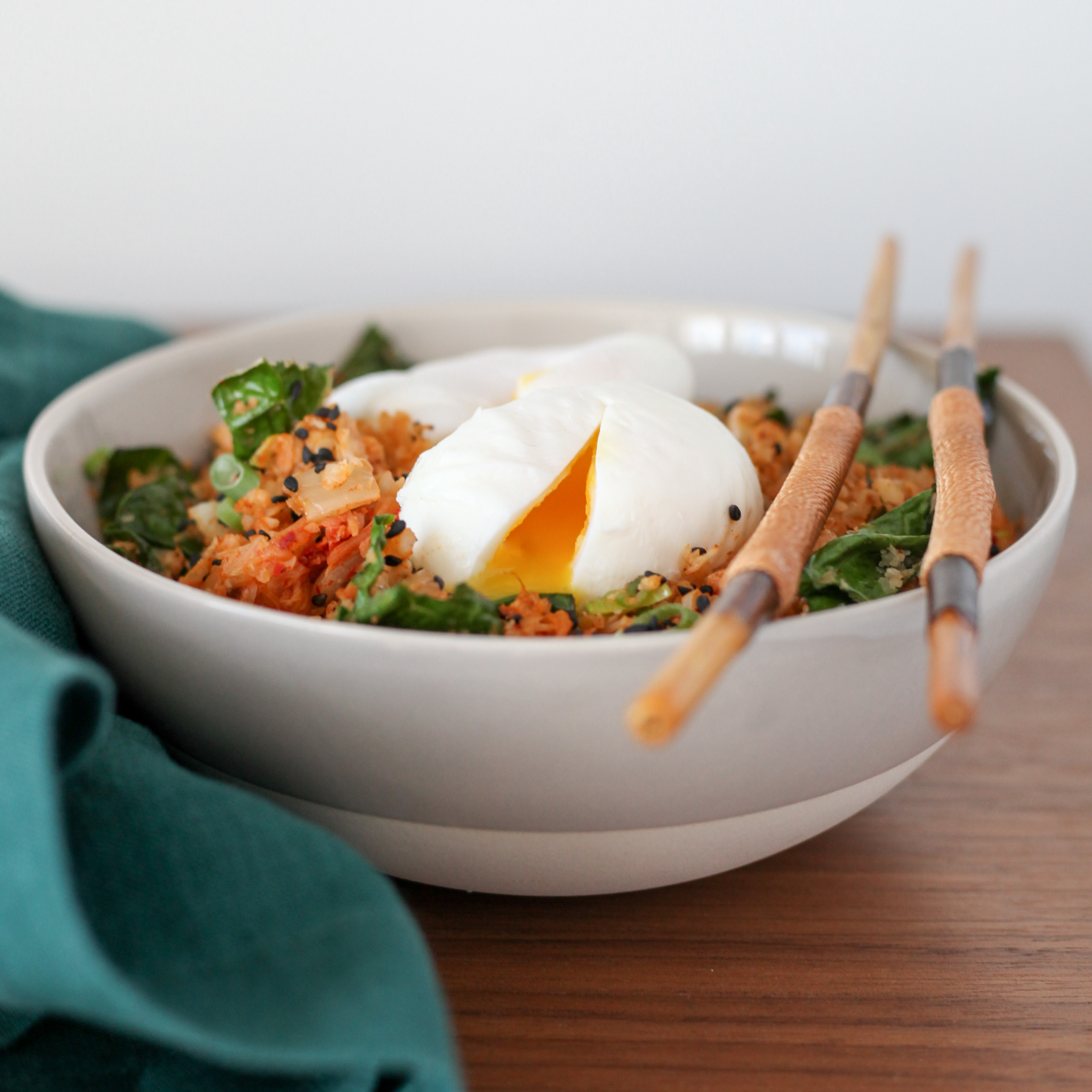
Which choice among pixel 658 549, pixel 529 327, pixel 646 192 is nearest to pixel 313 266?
pixel 646 192

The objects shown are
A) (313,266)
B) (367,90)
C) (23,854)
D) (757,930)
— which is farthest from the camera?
(313,266)

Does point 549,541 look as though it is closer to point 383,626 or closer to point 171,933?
point 383,626

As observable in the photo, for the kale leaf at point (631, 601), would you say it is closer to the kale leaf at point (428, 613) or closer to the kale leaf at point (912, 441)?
the kale leaf at point (428, 613)

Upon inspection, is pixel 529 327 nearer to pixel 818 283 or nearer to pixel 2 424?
pixel 2 424

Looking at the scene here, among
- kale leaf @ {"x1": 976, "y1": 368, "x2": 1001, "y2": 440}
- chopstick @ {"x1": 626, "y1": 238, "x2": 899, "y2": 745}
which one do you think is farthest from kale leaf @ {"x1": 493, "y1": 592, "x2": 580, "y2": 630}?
kale leaf @ {"x1": 976, "y1": 368, "x2": 1001, "y2": 440}

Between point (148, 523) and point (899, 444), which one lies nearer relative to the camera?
point (148, 523)

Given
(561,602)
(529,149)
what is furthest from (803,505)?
(529,149)

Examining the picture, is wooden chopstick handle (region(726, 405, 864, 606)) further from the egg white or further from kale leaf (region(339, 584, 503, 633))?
kale leaf (region(339, 584, 503, 633))
